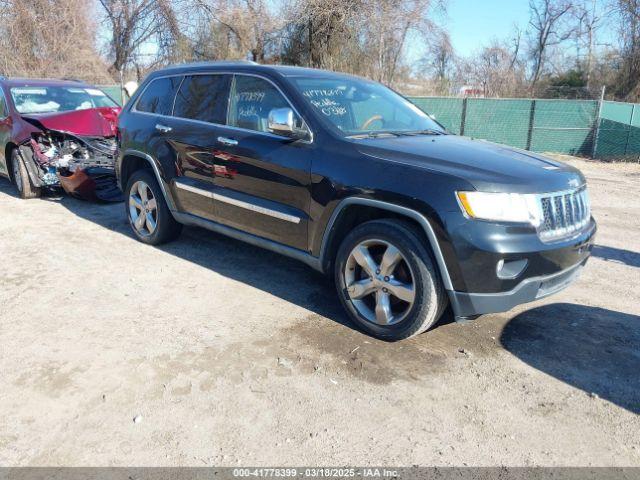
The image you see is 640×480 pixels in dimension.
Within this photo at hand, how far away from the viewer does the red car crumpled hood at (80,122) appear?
7613 millimetres

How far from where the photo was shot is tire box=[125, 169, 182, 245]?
18.2 ft

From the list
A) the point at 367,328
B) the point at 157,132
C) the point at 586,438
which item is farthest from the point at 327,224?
the point at 157,132

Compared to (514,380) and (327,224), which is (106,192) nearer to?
(327,224)

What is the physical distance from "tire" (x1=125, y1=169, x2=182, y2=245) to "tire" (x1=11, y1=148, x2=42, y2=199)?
2880mm

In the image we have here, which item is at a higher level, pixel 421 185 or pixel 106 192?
pixel 421 185

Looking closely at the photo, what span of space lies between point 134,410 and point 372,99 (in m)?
3.20

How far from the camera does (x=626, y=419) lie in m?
2.93

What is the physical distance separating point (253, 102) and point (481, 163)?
2052 millimetres

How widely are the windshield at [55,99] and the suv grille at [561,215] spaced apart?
7470mm

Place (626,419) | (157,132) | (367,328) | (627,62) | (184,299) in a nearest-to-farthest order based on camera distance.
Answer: (626,419) → (367,328) → (184,299) → (157,132) → (627,62)

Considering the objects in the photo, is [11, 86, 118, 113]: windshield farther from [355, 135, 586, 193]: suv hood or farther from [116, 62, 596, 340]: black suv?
[355, 135, 586, 193]: suv hood

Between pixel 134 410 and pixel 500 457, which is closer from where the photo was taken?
pixel 500 457

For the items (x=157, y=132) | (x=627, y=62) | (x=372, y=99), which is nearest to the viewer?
(x=372, y=99)

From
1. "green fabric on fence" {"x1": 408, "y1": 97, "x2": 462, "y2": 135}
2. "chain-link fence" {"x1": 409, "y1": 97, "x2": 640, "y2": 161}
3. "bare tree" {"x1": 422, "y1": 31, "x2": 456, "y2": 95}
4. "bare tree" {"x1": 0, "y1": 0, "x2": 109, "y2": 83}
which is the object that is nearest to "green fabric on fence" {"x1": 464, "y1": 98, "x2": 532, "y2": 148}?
"chain-link fence" {"x1": 409, "y1": 97, "x2": 640, "y2": 161}
